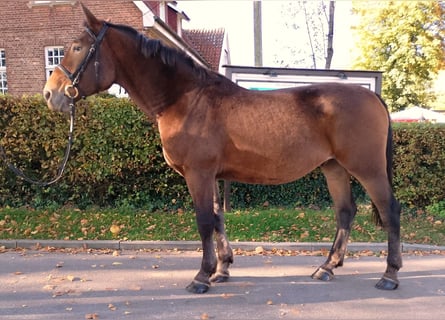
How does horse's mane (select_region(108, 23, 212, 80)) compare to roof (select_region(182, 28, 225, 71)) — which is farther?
roof (select_region(182, 28, 225, 71))

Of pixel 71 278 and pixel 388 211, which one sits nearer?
pixel 388 211

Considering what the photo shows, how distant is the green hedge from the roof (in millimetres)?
15135

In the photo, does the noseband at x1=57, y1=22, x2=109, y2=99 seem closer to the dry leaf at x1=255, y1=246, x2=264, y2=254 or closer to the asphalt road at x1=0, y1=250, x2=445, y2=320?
the asphalt road at x1=0, y1=250, x2=445, y2=320

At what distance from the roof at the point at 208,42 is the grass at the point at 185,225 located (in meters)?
15.9

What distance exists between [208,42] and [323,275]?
69.6 ft

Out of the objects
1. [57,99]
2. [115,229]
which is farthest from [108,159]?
[57,99]

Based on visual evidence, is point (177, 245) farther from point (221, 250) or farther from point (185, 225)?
point (221, 250)

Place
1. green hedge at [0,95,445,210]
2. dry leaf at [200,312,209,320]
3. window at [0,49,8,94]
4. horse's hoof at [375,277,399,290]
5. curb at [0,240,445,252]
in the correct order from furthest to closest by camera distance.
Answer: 1. window at [0,49,8,94]
2. green hedge at [0,95,445,210]
3. curb at [0,240,445,252]
4. horse's hoof at [375,277,399,290]
5. dry leaf at [200,312,209,320]

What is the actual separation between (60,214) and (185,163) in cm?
424

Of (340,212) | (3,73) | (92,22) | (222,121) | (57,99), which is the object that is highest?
(3,73)

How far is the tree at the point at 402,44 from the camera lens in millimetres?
22123

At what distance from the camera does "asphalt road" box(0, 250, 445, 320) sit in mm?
3602

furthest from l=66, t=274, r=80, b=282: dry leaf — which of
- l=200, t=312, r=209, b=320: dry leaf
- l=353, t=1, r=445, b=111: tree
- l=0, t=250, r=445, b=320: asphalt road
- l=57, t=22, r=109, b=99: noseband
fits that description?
l=353, t=1, r=445, b=111: tree

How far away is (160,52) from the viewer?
3945mm
